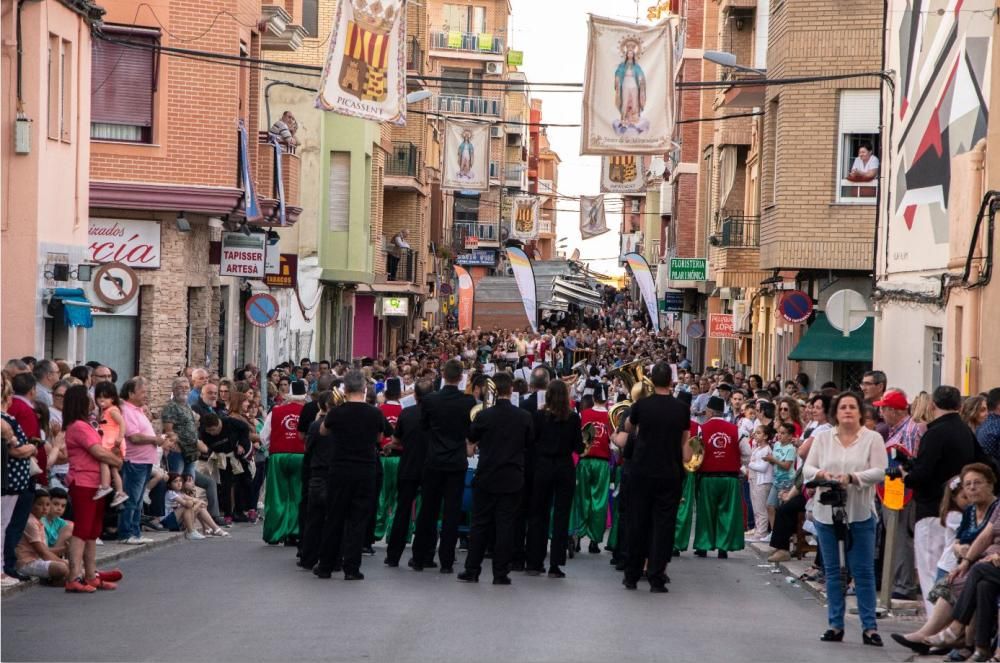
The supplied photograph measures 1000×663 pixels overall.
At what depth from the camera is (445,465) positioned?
52.4 ft

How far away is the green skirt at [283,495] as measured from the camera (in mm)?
17891

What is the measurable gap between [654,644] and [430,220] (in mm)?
60662

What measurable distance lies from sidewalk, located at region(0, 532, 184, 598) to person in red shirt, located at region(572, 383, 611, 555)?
424cm

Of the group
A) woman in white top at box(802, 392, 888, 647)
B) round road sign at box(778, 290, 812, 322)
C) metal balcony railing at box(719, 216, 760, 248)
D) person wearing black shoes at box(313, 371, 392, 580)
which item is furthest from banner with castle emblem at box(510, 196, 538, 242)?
woman in white top at box(802, 392, 888, 647)

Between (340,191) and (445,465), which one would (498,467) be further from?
(340,191)

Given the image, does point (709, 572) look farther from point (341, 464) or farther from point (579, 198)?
point (579, 198)

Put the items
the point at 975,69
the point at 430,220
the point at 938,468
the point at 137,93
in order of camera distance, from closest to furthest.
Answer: the point at 938,468 < the point at 975,69 < the point at 137,93 < the point at 430,220

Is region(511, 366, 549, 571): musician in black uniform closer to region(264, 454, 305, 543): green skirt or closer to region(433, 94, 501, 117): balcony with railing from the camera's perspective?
region(264, 454, 305, 543): green skirt

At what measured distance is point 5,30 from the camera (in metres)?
20.6

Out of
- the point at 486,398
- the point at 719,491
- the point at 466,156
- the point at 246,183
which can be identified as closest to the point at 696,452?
the point at 719,491

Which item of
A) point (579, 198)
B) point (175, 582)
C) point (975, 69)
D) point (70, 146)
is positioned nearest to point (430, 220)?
point (579, 198)

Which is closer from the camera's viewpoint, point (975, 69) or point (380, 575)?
point (380, 575)

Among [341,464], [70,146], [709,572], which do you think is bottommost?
[709,572]

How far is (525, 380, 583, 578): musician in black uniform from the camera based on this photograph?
16.1 meters
